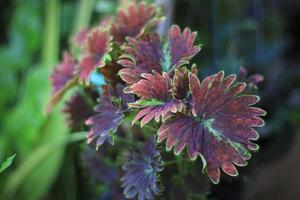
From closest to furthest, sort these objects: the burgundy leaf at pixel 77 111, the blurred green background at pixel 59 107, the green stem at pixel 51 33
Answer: the burgundy leaf at pixel 77 111 < the blurred green background at pixel 59 107 < the green stem at pixel 51 33

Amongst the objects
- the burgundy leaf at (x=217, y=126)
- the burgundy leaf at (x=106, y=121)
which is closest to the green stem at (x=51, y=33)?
the burgundy leaf at (x=106, y=121)

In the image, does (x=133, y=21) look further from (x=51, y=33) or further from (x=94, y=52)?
(x=51, y=33)

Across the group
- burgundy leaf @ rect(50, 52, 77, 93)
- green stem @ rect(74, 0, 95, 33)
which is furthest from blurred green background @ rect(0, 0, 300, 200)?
burgundy leaf @ rect(50, 52, 77, 93)

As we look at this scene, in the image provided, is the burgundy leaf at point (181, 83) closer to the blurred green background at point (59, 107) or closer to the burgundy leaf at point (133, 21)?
the burgundy leaf at point (133, 21)

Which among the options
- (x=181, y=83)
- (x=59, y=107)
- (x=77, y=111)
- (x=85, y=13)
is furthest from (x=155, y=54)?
(x=85, y=13)

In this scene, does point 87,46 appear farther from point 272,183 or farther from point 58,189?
point 272,183

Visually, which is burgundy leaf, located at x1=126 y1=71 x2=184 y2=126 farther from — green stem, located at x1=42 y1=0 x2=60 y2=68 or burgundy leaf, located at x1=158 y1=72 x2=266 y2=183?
green stem, located at x1=42 y1=0 x2=60 y2=68
